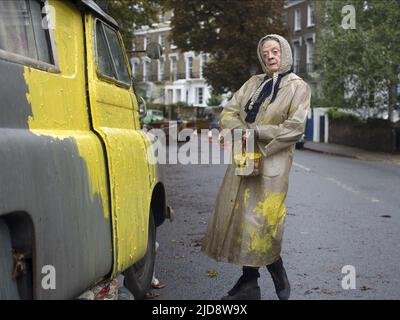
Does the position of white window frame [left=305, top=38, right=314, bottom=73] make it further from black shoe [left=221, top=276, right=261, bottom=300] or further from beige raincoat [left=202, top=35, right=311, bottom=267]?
black shoe [left=221, top=276, right=261, bottom=300]

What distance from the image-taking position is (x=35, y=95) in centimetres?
290

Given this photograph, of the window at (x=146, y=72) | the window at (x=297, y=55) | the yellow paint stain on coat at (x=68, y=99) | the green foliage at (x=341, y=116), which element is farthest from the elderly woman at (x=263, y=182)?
the window at (x=146, y=72)

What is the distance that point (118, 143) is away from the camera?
12.2 feet

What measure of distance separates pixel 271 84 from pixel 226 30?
37245mm

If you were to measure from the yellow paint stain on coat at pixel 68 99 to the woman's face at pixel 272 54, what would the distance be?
1.37 m

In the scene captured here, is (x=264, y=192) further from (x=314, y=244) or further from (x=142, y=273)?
(x=314, y=244)

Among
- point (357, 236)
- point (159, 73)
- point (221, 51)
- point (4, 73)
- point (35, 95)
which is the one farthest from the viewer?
point (159, 73)

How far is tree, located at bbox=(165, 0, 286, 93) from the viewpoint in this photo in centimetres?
4062

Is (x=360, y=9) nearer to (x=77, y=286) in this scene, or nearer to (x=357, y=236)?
(x=357, y=236)

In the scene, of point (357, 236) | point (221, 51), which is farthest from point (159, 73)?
point (357, 236)

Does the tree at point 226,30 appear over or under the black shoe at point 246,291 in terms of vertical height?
over

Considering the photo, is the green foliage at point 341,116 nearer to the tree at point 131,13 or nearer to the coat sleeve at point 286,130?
the tree at point 131,13

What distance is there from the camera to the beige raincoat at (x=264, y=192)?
4234 mm
